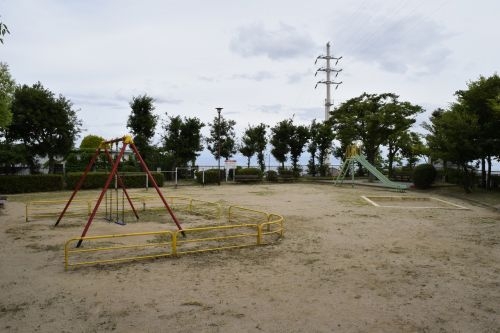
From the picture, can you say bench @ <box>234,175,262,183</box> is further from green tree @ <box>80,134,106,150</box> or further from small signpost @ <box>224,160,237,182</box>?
green tree @ <box>80,134,106,150</box>

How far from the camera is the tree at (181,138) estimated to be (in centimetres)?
3084

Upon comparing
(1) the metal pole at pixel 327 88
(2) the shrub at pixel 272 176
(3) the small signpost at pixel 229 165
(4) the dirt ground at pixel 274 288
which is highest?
(1) the metal pole at pixel 327 88

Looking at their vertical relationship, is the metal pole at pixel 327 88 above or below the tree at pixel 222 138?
above

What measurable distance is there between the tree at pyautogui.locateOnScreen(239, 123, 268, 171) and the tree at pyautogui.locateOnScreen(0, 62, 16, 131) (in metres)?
19.6

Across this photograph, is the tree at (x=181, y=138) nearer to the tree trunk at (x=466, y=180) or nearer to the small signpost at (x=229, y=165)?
the small signpost at (x=229, y=165)

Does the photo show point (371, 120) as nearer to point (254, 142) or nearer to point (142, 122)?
point (254, 142)

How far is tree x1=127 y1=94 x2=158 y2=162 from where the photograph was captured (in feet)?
97.7

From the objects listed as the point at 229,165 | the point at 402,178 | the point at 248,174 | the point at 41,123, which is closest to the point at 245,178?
the point at 248,174

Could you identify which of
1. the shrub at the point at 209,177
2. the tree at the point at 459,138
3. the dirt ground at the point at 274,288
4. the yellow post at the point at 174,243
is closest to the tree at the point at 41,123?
the shrub at the point at 209,177

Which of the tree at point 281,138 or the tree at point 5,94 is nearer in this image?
the tree at point 5,94

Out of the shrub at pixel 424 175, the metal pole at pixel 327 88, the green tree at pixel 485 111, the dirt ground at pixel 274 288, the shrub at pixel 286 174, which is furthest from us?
the metal pole at pixel 327 88

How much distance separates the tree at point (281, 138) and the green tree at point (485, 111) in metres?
17.2

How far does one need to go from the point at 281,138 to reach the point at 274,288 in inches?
1243

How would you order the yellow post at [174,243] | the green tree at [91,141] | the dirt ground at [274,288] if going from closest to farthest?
the dirt ground at [274,288], the yellow post at [174,243], the green tree at [91,141]
